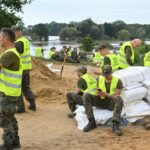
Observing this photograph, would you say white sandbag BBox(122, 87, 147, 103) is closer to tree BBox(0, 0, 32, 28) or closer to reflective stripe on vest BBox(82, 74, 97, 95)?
reflective stripe on vest BBox(82, 74, 97, 95)

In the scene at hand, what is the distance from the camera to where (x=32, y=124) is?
11.2m

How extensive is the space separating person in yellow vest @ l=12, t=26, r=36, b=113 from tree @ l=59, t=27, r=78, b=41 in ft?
213

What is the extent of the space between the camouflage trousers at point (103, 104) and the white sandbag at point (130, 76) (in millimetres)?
765

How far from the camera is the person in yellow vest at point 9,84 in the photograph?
329 inches

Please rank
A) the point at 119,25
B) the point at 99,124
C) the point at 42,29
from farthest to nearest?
the point at 119,25
the point at 42,29
the point at 99,124

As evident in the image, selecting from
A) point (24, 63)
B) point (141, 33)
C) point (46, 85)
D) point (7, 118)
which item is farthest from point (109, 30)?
point (7, 118)

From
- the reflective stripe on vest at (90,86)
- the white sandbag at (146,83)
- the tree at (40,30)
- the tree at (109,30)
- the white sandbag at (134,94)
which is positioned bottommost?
the tree at (109,30)

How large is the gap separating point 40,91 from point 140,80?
410cm

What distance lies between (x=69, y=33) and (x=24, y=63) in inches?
2598

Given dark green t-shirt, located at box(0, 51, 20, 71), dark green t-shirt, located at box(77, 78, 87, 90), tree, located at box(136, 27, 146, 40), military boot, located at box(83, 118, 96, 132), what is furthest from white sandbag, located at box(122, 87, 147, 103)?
tree, located at box(136, 27, 146, 40)

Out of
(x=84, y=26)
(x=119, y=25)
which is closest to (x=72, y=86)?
(x=84, y=26)

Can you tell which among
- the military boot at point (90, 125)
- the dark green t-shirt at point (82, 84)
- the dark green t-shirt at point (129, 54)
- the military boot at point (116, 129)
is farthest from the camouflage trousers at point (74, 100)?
the dark green t-shirt at point (129, 54)

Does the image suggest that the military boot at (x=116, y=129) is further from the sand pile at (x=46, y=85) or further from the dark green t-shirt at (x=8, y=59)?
the sand pile at (x=46, y=85)

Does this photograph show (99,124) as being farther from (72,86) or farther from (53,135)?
(72,86)
